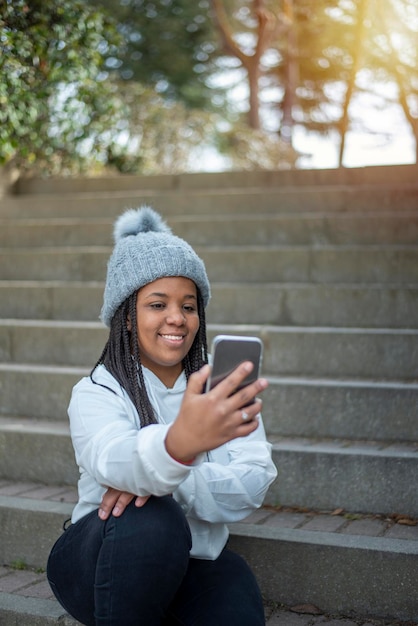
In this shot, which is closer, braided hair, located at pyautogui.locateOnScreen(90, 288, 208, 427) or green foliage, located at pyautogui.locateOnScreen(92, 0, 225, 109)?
braided hair, located at pyautogui.locateOnScreen(90, 288, 208, 427)

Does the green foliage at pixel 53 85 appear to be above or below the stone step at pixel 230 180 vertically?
above

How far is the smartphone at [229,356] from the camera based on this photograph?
1794 millimetres

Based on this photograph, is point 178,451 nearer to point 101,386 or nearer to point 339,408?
point 101,386

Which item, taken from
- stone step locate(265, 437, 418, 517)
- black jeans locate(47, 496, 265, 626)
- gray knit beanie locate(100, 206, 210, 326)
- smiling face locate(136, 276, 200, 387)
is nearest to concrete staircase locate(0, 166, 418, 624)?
stone step locate(265, 437, 418, 517)

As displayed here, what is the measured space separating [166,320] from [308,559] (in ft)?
3.26

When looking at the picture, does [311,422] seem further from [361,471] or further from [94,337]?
[94,337]

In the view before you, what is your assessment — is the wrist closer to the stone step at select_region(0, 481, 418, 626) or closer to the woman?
the woman

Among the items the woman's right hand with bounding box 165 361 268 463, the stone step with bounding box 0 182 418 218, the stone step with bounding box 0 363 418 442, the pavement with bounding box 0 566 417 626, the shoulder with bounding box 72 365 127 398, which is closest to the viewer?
the woman's right hand with bounding box 165 361 268 463

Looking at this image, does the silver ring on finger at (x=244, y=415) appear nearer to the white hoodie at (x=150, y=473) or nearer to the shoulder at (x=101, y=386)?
the white hoodie at (x=150, y=473)

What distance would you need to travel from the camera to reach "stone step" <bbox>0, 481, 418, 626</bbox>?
2.59 metres

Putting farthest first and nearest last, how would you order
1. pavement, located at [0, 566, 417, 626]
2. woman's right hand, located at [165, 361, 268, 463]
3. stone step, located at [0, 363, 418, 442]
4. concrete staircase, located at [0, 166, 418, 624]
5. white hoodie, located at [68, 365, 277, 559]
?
1. stone step, located at [0, 363, 418, 442]
2. concrete staircase, located at [0, 166, 418, 624]
3. pavement, located at [0, 566, 417, 626]
4. white hoodie, located at [68, 365, 277, 559]
5. woman's right hand, located at [165, 361, 268, 463]

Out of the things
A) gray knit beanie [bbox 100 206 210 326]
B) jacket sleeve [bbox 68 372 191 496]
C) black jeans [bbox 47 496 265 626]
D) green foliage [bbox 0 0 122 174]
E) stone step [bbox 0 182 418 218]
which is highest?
green foliage [bbox 0 0 122 174]

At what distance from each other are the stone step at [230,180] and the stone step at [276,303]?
5.72 ft

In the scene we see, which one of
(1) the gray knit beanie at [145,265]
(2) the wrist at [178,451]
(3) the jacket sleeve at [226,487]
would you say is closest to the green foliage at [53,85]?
(1) the gray knit beanie at [145,265]
